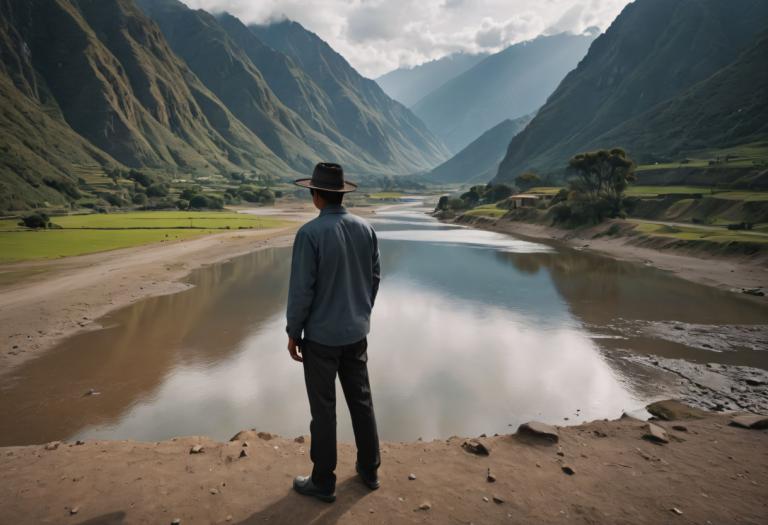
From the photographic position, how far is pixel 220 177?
626 ft

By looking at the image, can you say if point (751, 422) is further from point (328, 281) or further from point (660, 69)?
point (660, 69)

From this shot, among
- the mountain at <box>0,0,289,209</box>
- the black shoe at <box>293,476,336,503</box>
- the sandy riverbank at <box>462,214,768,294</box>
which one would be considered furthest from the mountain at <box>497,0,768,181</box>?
the mountain at <box>0,0,289,209</box>

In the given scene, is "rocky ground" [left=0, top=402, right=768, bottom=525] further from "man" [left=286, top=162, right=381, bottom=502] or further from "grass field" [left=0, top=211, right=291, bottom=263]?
"grass field" [left=0, top=211, right=291, bottom=263]

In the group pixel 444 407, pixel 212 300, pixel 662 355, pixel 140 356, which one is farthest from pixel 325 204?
pixel 212 300

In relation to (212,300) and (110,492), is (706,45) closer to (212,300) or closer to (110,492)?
(212,300)

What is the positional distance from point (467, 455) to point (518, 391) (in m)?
6.31

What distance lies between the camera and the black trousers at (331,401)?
211 inches

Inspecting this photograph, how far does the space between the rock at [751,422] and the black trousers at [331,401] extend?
22.1ft

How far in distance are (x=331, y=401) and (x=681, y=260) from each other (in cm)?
4014

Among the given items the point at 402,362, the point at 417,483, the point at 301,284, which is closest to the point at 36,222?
the point at 402,362

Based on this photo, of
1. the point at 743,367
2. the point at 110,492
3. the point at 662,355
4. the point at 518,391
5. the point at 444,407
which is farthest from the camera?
the point at 662,355

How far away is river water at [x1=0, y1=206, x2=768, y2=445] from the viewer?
422 inches

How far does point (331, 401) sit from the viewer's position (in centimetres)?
543

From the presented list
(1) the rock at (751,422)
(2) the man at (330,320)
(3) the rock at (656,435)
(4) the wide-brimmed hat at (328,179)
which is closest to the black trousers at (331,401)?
(2) the man at (330,320)
